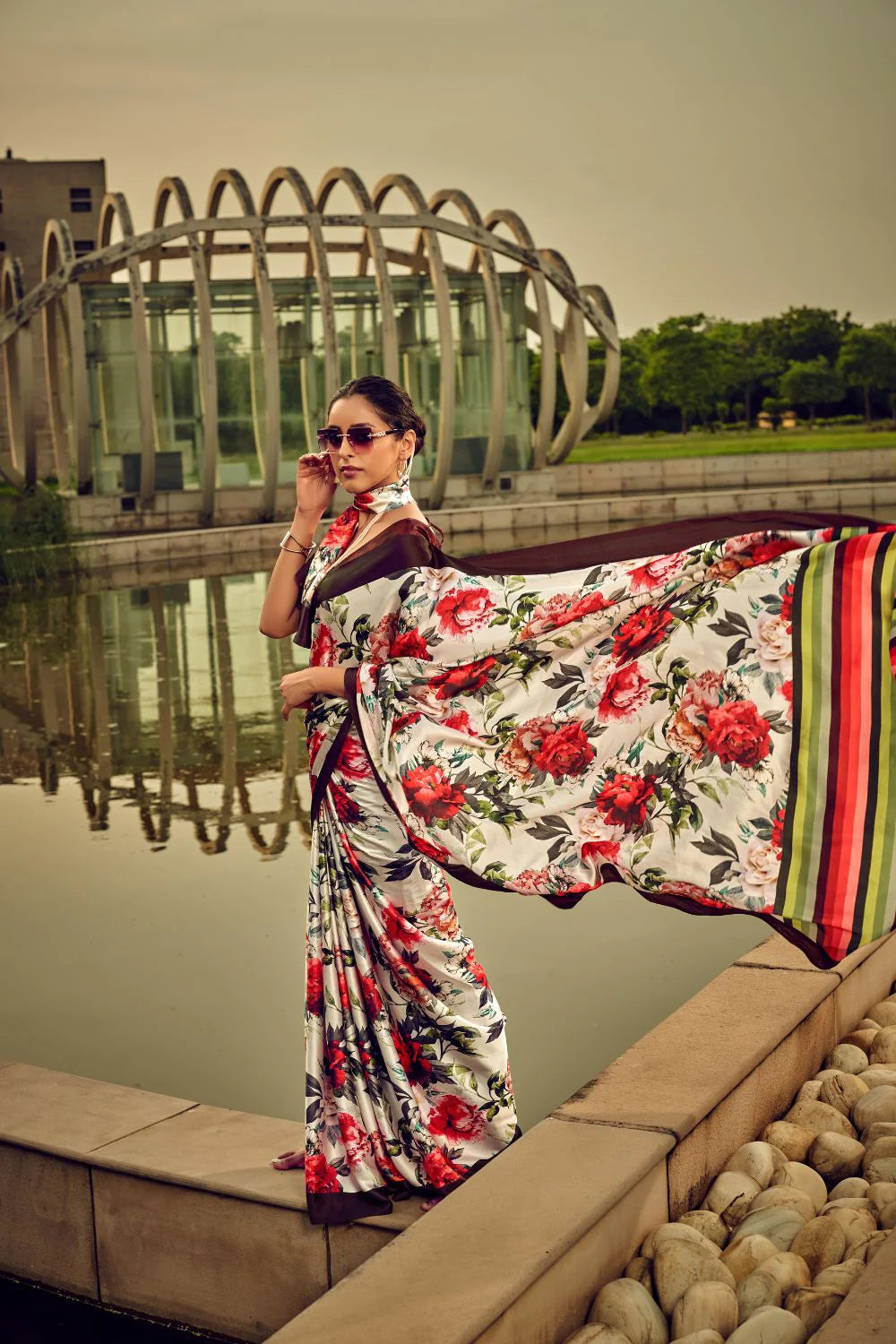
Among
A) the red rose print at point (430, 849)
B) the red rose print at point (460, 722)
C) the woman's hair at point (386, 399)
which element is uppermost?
the woman's hair at point (386, 399)

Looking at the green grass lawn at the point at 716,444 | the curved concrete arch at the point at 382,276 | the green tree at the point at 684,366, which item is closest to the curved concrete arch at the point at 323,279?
the curved concrete arch at the point at 382,276

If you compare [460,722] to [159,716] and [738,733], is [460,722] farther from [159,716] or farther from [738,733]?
[159,716]

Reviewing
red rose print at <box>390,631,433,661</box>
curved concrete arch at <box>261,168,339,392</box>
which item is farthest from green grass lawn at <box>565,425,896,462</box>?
red rose print at <box>390,631,433,661</box>

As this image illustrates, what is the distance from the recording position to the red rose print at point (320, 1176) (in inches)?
137

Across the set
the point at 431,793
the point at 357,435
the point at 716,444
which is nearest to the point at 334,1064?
the point at 431,793

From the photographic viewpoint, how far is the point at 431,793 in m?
3.62

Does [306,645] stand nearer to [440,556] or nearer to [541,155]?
[440,556]

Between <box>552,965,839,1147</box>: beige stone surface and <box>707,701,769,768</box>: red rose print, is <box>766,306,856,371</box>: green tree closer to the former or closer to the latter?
<box>552,965,839,1147</box>: beige stone surface

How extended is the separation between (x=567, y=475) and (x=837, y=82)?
43743mm

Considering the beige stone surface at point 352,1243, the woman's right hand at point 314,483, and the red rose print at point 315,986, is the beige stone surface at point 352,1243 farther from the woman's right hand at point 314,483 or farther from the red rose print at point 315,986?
the woman's right hand at point 314,483

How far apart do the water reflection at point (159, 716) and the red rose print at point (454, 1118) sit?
4.09m

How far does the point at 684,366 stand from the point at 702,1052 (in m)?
83.8

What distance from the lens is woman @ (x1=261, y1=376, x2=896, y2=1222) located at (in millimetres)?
3475

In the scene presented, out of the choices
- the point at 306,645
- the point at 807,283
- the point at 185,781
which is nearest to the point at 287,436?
the point at 185,781
